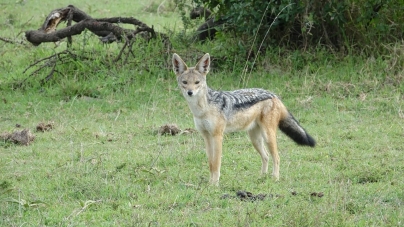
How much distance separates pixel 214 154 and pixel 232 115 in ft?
1.56

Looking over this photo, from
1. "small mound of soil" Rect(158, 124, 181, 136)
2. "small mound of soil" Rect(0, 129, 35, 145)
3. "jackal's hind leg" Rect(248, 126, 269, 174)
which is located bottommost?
"small mound of soil" Rect(158, 124, 181, 136)

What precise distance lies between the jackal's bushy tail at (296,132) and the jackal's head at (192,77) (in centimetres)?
89

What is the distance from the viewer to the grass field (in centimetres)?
571

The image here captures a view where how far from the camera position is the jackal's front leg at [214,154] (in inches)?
268

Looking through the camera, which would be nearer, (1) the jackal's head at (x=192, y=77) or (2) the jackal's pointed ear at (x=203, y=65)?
(1) the jackal's head at (x=192, y=77)

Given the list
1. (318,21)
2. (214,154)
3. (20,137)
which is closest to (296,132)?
(214,154)

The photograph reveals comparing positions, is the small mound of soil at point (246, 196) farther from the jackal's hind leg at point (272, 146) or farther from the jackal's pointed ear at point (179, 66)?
the jackal's pointed ear at point (179, 66)

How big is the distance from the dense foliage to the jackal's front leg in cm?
369

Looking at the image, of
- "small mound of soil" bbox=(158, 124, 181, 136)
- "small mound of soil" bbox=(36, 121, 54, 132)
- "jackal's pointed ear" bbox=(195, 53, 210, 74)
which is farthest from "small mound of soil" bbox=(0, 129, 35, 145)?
"jackal's pointed ear" bbox=(195, 53, 210, 74)

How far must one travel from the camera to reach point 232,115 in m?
7.14

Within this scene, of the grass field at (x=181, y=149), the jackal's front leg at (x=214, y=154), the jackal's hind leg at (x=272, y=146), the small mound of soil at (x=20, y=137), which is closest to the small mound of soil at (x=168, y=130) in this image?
the grass field at (x=181, y=149)

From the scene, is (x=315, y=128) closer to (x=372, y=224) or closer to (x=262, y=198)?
(x=262, y=198)

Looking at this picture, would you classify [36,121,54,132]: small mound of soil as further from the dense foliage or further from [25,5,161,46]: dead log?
the dense foliage

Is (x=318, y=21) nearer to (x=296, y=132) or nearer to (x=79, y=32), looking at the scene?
(x=79, y=32)
